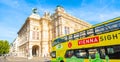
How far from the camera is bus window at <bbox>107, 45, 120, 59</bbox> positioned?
948cm

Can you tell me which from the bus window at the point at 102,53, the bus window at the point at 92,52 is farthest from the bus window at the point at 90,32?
the bus window at the point at 102,53

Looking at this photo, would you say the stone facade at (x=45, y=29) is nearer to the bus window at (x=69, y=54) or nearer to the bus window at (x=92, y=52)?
the bus window at (x=69, y=54)

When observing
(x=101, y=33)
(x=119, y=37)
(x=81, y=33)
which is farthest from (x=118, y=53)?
(x=81, y=33)

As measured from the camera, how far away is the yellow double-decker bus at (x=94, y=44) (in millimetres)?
9927

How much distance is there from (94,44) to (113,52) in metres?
1.84

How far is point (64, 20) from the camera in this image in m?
47.2

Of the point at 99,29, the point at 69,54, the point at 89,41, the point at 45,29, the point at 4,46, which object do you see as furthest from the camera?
the point at 4,46

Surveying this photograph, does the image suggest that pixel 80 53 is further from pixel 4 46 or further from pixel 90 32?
pixel 4 46

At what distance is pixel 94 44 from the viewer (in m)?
11.4

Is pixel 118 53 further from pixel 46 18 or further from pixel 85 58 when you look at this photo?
pixel 46 18

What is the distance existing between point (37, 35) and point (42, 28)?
116 inches

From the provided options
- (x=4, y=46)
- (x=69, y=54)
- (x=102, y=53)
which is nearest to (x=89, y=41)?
(x=102, y=53)

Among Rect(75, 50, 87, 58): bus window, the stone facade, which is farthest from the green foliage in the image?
Rect(75, 50, 87, 58): bus window

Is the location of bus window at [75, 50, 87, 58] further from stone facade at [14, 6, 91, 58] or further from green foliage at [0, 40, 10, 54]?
green foliage at [0, 40, 10, 54]
